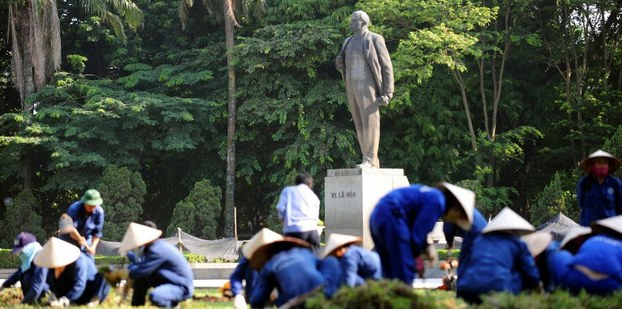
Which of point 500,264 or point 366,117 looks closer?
point 500,264

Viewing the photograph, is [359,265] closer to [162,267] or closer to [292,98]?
[162,267]

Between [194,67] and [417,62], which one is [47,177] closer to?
[194,67]

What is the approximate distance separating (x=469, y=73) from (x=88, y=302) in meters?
23.5

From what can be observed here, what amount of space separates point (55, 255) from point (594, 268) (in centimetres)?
559

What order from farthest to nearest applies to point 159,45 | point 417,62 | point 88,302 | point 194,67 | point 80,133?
point 159,45 < point 194,67 < point 80,133 < point 417,62 < point 88,302

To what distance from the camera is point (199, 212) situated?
1246 inches

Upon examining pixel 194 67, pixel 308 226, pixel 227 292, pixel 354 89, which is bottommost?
pixel 227 292

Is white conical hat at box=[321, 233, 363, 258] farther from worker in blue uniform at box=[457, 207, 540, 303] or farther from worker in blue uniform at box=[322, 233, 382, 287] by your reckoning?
worker in blue uniform at box=[457, 207, 540, 303]

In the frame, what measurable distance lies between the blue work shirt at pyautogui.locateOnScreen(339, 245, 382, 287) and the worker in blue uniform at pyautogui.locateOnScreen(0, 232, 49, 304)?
3820 mm

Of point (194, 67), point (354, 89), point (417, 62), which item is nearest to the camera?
point (354, 89)

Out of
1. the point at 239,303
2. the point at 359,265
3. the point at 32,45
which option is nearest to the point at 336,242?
the point at 359,265

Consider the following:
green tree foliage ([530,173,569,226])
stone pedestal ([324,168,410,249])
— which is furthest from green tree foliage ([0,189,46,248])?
stone pedestal ([324,168,410,249])

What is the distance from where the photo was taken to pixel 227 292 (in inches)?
451

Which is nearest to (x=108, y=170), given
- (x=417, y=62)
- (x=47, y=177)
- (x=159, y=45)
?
(x=47, y=177)
